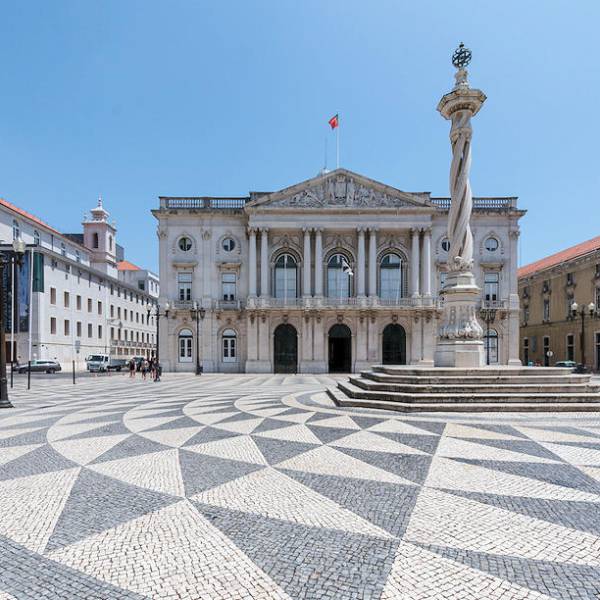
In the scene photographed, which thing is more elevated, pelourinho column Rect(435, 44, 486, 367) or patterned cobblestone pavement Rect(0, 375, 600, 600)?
pelourinho column Rect(435, 44, 486, 367)

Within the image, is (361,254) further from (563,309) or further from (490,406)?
(490,406)

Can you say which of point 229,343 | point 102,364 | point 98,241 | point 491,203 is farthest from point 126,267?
point 491,203

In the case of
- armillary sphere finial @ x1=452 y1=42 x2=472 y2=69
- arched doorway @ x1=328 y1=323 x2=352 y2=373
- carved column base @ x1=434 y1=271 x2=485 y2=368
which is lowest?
arched doorway @ x1=328 y1=323 x2=352 y2=373

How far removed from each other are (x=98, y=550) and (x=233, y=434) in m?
4.27

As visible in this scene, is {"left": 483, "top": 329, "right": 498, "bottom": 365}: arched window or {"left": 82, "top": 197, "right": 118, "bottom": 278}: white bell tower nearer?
{"left": 483, "top": 329, "right": 498, "bottom": 365}: arched window

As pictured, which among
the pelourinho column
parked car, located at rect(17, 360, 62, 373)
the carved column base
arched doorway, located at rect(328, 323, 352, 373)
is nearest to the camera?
the carved column base

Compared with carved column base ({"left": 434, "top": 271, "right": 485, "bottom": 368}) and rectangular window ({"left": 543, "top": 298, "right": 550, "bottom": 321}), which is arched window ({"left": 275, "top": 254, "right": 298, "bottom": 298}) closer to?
carved column base ({"left": 434, "top": 271, "right": 485, "bottom": 368})

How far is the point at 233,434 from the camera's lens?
765cm

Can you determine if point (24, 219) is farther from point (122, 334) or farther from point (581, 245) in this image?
point (581, 245)

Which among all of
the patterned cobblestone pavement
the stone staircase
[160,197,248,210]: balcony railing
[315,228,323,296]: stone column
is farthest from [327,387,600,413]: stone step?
[160,197,248,210]: balcony railing

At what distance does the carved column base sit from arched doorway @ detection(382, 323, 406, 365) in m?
20.1

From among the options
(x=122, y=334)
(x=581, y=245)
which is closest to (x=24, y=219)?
(x=122, y=334)

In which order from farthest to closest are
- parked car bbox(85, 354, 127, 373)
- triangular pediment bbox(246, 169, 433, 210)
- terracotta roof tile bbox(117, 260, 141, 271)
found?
1. terracotta roof tile bbox(117, 260, 141, 271)
2. parked car bbox(85, 354, 127, 373)
3. triangular pediment bbox(246, 169, 433, 210)

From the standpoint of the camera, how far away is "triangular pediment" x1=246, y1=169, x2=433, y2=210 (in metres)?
33.1
